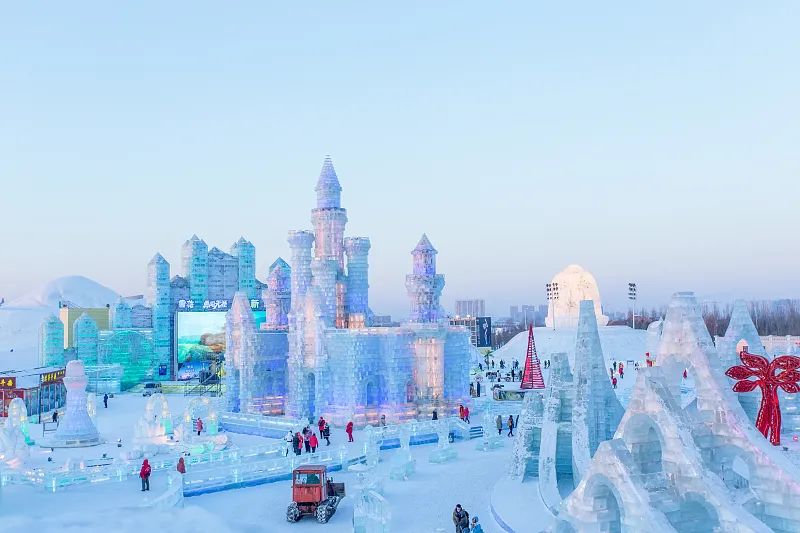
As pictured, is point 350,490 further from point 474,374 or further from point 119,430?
point 474,374

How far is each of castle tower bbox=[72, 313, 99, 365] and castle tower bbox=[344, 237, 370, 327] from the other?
29.9 m

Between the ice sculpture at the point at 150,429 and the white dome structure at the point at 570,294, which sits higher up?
the white dome structure at the point at 570,294

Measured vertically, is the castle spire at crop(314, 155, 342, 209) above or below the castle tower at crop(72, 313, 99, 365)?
above

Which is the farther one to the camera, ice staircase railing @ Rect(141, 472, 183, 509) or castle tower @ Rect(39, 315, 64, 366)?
castle tower @ Rect(39, 315, 64, 366)

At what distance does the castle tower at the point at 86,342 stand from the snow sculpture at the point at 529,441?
45414mm

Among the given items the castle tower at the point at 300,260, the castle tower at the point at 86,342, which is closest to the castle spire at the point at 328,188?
the castle tower at the point at 300,260

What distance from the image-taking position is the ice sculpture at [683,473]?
1166cm

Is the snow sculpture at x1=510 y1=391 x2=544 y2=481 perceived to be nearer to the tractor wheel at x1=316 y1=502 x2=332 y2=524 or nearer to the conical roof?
the tractor wheel at x1=316 y1=502 x2=332 y2=524

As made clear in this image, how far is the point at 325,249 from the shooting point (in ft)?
123

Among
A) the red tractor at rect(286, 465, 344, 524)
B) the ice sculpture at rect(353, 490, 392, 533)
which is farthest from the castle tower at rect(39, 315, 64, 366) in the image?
the ice sculpture at rect(353, 490, 392, 533)

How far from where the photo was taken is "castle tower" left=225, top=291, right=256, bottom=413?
120 feet


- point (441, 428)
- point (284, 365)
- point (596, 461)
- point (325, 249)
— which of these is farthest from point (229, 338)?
point (596, 461)

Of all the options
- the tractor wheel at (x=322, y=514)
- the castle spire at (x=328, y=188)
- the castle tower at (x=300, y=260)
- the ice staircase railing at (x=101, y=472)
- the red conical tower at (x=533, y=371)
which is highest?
the castle spire at (x=328, y=188)

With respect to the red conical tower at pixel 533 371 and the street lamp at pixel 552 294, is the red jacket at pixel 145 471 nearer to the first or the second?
the red conical tower at pixel 533 371
